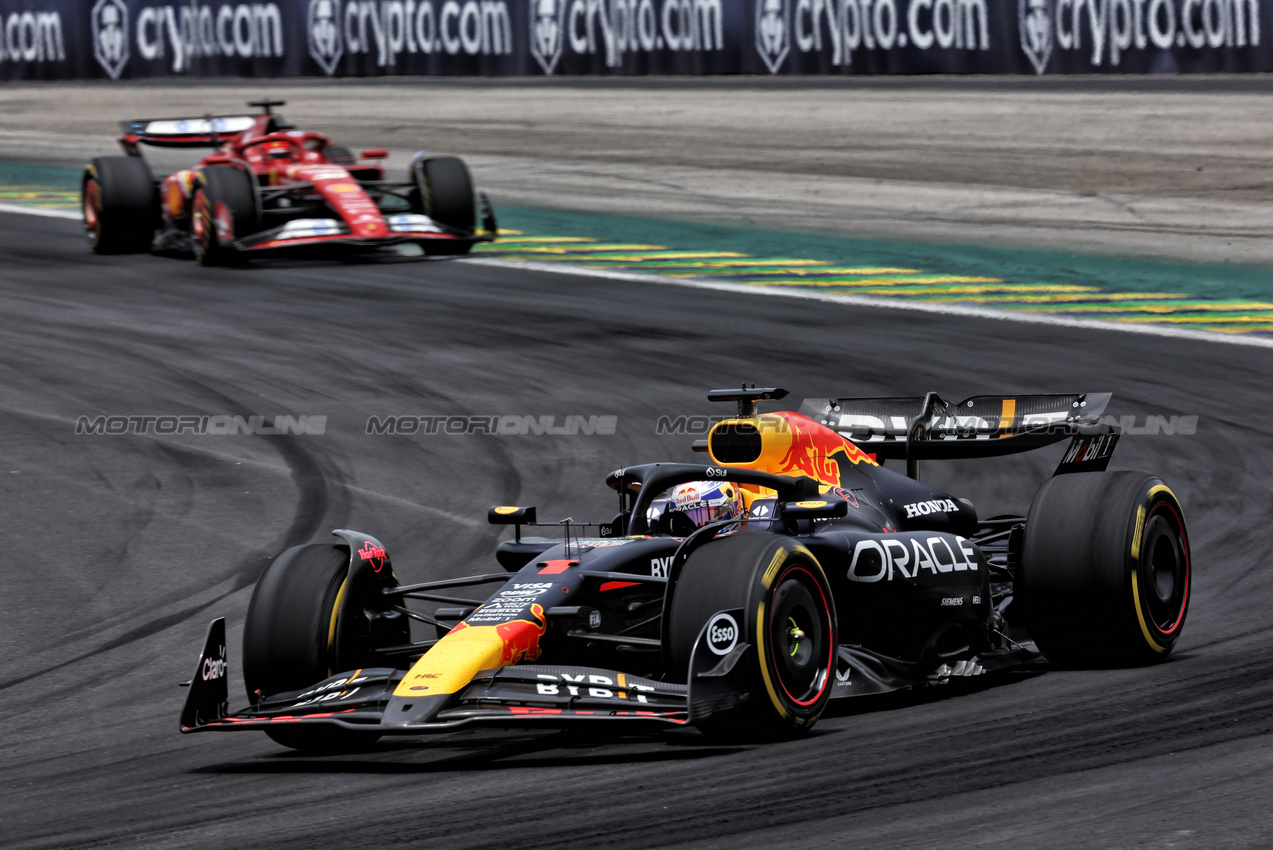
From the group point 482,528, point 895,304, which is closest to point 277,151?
point 895,304

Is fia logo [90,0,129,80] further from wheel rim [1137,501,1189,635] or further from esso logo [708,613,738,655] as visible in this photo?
esso logo [708,613,738,655]

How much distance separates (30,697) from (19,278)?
13.0 m

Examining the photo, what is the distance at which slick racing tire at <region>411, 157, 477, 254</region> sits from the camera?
21.8m

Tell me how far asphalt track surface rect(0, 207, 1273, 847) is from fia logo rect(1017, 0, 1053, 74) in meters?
13.0

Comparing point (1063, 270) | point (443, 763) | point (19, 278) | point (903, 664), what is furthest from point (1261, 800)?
point (19, 278)

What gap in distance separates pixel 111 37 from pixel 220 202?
2349 cm

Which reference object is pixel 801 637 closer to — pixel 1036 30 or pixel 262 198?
pixel 262 198

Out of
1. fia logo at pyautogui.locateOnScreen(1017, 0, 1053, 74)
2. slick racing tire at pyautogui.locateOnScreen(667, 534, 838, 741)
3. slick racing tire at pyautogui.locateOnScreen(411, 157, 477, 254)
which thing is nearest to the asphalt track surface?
slick racing tire at pyautogui.locateOnScreen(667, 534, 838, 741)

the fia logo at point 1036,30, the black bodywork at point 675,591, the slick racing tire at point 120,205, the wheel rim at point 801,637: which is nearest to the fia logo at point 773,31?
the fia logo at point 1036,30

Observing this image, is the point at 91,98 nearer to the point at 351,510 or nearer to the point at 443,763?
the point at 351,510

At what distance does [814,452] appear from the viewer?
8.40 metres

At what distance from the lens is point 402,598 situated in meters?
7.73

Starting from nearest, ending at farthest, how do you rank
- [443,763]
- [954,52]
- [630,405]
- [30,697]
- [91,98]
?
[443,763], [30,697], [630,405], [954,52], [91,98]

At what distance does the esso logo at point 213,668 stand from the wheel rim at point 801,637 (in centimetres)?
203
